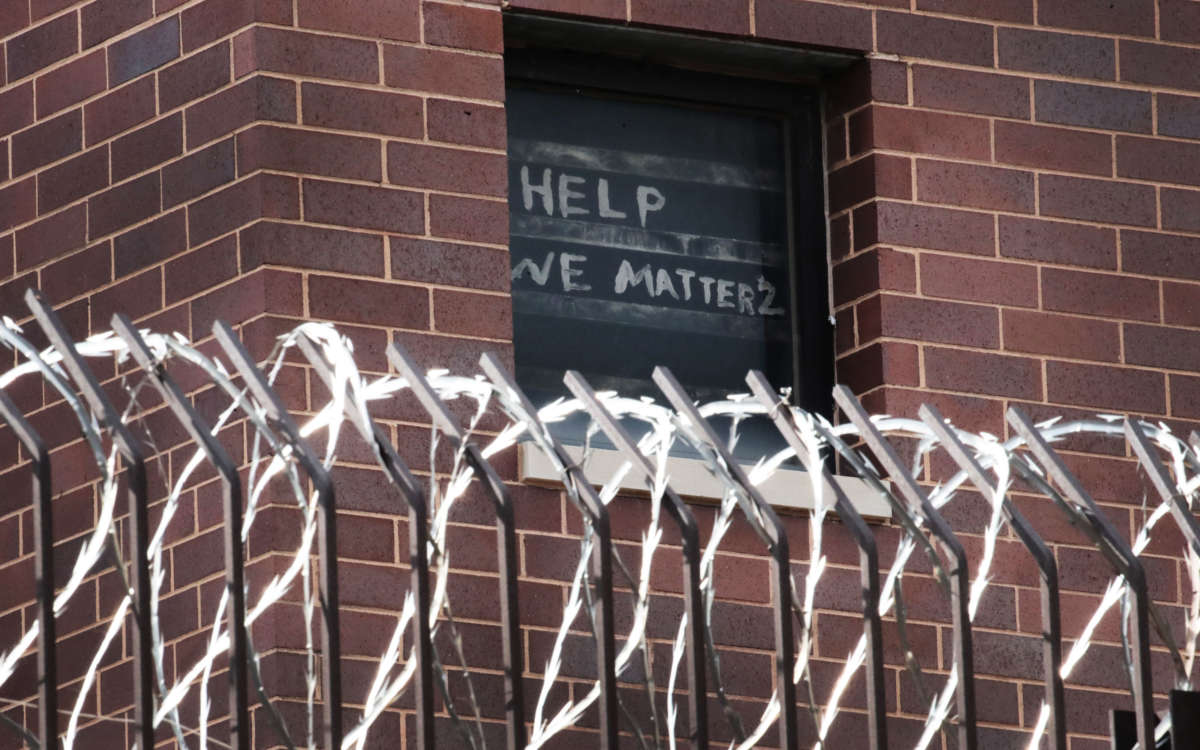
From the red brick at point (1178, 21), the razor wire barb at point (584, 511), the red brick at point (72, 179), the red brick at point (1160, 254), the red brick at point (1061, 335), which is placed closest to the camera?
the razor wire barb at point (584, 511)

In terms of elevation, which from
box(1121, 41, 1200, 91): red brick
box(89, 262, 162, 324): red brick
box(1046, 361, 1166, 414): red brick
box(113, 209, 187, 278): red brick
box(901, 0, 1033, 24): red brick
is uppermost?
box(901, 0, 1033, 24): red brick

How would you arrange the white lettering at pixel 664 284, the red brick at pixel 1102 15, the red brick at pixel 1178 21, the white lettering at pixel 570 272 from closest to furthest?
the white lettering at pixel 570 272, the white lettering at pixel 664 284, the red brick at pixel 1102 15, the red brick at pixel 1178 21

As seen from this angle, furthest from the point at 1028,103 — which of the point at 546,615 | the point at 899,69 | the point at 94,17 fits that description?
the point at 94,17

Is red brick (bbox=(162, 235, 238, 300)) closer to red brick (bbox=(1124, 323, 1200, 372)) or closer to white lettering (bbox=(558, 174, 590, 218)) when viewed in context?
white lettering (bbox=(558, 174, 590, 218))

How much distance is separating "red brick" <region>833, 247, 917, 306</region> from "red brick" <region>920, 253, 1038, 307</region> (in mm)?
46

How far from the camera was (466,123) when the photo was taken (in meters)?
7.38

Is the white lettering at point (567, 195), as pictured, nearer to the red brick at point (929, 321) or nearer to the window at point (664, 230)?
the window at point (664, 230)

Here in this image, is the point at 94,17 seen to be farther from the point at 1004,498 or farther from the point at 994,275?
the point at 1004,498

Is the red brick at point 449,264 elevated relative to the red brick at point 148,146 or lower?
lower

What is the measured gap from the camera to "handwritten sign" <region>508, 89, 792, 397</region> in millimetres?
7715

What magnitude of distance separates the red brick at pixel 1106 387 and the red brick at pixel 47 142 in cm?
302

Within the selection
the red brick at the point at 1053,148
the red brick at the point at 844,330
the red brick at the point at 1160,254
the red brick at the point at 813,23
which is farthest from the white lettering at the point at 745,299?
the red brick at the point at 1160,254

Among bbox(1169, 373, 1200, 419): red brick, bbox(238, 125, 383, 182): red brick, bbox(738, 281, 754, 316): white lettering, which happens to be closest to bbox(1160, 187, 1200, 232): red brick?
bbox(1169, 373, 1200, 419): red brick

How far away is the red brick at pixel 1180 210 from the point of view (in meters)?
8.29
